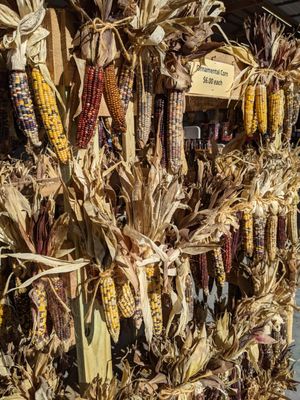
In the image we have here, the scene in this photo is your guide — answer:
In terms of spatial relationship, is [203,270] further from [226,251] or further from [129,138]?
[129,138]

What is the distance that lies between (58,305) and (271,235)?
139cm

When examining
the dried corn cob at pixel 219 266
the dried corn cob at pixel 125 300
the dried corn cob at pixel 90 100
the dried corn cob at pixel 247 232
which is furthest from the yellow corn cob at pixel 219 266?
the dried corn cob at pixel 90 100

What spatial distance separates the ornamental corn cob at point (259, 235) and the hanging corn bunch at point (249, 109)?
0.52 metres

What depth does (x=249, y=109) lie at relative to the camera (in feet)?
7.43

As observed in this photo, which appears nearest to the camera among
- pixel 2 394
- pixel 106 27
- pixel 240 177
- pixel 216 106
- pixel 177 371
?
pixel 106 27

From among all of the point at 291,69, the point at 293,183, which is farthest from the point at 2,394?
the point at 291,69

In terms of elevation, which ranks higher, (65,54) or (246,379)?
(65,54)

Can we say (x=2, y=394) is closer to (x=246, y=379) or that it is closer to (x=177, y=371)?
(x=177, y=371)

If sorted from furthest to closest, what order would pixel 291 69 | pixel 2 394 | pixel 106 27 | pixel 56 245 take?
pixel 291 69 < pixel 2 394 < pixel 56 245 < pixel 106 27

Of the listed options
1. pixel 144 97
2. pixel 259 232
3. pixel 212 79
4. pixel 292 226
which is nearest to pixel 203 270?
pixel 259 232

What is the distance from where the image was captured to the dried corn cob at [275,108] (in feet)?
7.63

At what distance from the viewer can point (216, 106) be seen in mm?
2594

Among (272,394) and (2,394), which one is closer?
(2,394)

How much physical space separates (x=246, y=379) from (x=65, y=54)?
85.3 inches
